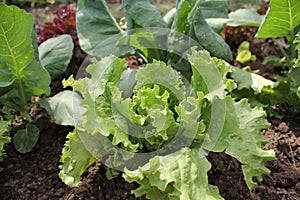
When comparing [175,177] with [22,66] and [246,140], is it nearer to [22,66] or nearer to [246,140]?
[246,140]

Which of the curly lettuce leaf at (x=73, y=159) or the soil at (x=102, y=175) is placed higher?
A: the curly lettuce leaf at (x=73, y=159)

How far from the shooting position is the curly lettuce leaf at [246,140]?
2006 mm

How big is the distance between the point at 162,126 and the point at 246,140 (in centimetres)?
39

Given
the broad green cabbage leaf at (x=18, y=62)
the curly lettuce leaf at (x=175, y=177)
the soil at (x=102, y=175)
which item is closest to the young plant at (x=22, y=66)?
the broad green cabbage leaf at (x=18, y=62)

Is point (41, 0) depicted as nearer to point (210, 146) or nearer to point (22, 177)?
point (22, 177)

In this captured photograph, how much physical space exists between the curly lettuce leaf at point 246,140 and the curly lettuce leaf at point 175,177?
0.51 feet

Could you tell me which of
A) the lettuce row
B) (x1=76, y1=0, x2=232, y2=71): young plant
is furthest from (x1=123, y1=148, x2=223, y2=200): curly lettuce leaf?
(x1=76, y1=0, x2=232, y2=71): young plant

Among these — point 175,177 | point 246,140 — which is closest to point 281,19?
point 246,140

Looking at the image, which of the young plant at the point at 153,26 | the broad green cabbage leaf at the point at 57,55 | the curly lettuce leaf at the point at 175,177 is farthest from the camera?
the broad green cabbage leaf at the point at 57,55

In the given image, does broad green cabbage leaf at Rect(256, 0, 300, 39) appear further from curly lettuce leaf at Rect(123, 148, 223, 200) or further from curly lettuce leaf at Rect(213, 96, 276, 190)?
curly lettuce leaf at Rect(123, 148, 223, 200)

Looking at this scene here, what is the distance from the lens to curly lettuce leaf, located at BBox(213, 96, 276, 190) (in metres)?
2.01

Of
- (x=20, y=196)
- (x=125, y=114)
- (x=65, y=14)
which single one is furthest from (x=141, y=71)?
(x=65, y=14)

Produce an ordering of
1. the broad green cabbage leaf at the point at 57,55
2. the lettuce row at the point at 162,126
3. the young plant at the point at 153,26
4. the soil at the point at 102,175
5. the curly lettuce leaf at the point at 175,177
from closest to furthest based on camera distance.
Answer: the curly lettuce leaf at the point at 175,177, the lettuce row at the point at 162,126, the soil at the point at 102,175, the young plant at the point at 153,26, the broad green cabbage leaf at the point at 57,55

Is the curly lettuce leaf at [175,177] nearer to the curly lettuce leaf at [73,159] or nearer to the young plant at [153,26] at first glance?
the curly lettuce leaf at [73,159]
